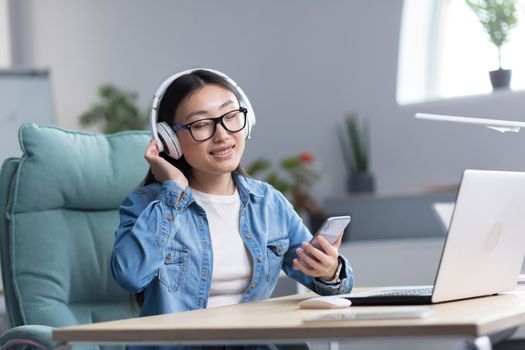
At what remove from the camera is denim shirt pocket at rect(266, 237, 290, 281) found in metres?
2.03

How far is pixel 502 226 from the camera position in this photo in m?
1.67

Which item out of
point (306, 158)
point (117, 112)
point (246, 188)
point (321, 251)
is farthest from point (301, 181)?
point (321, 251)

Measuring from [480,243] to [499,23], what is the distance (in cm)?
318

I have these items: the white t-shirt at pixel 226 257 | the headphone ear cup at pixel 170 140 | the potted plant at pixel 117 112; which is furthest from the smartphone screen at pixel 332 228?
the potted plant at pixel 117 112

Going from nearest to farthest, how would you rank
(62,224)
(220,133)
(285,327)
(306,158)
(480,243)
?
(285,327)
(480,243)
(220,133)
(62,224)
(306,158)

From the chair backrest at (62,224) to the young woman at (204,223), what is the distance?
34 cm

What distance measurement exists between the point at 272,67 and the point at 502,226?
3659mm

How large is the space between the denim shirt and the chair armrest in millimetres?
188

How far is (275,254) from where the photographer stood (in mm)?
2055

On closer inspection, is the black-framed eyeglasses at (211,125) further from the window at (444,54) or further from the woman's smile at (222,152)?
the window at (444,54)

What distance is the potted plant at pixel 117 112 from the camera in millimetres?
5375

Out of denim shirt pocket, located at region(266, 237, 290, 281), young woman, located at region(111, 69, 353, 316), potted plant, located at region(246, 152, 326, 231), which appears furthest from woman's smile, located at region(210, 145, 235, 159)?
potted plant, located at region(246, 152, 326, 231)

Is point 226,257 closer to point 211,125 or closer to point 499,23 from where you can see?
point 211,125

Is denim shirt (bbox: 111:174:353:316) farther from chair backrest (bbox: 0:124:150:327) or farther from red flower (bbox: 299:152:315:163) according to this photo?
red flower (bbox: 299:152:315:163)
